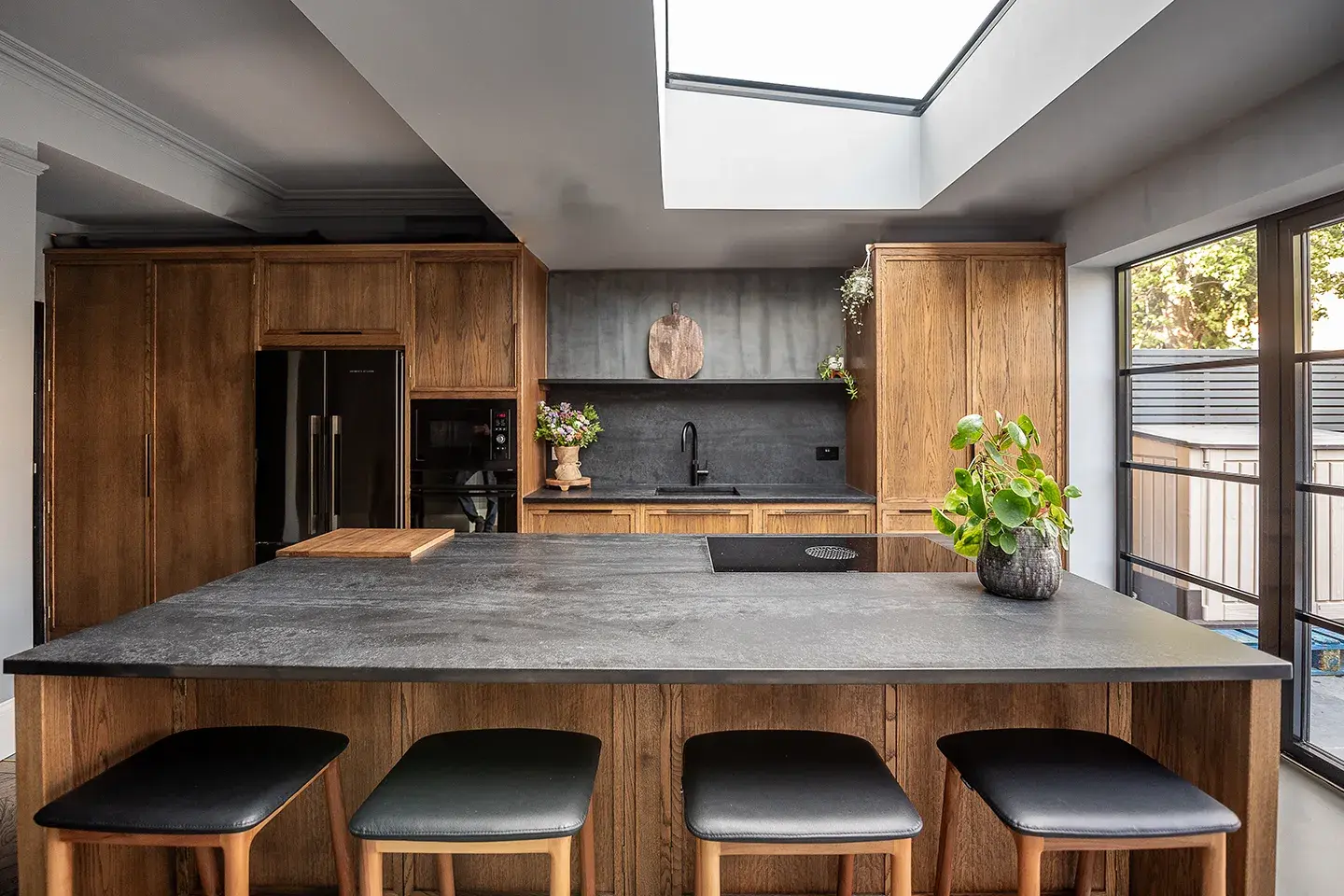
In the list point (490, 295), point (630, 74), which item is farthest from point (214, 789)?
point (490, 295)

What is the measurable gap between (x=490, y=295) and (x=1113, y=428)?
3144mm

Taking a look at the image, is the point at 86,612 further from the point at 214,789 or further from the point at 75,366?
the point at 214,789

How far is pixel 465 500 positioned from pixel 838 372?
220 centimetres

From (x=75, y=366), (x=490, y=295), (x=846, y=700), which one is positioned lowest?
(x=846, y=700)

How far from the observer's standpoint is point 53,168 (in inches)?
125

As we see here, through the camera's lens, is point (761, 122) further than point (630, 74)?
Yes

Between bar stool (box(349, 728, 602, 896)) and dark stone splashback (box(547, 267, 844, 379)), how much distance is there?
339 cm

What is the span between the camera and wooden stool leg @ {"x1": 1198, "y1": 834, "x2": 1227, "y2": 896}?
47.9 inches

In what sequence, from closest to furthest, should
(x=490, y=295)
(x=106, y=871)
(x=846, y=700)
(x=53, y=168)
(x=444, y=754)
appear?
(x=444, y=754)
(x=106, y=871)
(x=846, y=700)
(x=53, y=168)
(x=490, y=295)

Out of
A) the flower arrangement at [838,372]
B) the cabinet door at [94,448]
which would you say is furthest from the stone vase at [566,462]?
the cabinet door at [94,448]

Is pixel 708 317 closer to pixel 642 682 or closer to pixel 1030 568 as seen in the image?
pixel 1030 568

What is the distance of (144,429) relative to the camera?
3.99 meters

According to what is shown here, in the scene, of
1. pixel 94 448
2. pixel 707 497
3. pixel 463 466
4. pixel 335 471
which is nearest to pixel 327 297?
pixel 335 471

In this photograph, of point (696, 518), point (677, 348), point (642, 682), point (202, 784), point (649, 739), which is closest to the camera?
point (642, 682)
